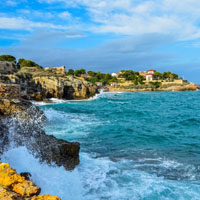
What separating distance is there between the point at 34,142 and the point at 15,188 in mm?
4840

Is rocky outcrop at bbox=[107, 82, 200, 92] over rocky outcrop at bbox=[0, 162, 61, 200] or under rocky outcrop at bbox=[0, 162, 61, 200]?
over

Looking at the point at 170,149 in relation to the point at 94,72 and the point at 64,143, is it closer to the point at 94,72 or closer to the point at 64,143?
the point at 64,143

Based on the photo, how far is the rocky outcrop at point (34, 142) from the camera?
8.92 meters

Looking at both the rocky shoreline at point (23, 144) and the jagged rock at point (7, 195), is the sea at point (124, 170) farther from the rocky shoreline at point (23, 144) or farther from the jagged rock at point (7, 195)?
the jagged rock at point (7, 195)

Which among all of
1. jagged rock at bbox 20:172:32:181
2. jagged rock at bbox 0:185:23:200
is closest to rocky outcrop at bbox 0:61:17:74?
jagged rock at bbox 20:172:32:181

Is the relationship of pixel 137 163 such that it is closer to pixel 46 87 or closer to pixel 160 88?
pixel 46 87

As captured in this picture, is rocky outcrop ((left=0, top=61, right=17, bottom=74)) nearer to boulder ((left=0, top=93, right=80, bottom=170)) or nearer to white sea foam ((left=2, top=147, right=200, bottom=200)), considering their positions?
boulder ((left=0, top=93, right=80, bottom=170))

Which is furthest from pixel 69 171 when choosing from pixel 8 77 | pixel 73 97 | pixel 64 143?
pixel 73 97

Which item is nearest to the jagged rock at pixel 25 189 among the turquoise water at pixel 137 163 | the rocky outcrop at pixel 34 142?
the turquoise water at pixel 137 163

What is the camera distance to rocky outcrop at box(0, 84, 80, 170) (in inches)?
351

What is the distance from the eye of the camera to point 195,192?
7.94 m

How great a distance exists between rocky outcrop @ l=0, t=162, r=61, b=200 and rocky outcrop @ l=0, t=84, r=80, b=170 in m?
3.33

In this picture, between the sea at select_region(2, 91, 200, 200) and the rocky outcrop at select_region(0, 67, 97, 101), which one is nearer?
the sea at select_region(2, 91, 200, 200)

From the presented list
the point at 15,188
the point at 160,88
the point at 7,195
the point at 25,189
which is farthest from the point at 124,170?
the point at 160,88
